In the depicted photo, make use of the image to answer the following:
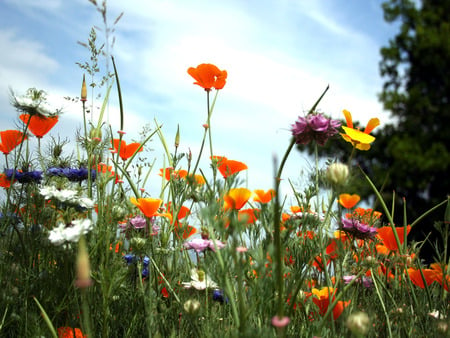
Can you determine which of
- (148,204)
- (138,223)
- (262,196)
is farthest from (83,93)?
(262,196)

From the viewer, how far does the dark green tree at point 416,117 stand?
13.5 meters

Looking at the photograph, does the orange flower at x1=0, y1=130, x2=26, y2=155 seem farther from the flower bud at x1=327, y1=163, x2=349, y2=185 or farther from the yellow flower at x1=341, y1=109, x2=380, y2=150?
the flower bud at x1=327, y1=163, x2=349, y2=185

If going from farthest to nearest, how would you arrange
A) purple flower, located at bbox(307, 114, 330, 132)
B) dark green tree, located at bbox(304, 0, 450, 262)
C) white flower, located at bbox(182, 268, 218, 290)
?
dark green tree, located at bbox(304, 0, 450, 262) < white flower, located at bbox(182, 268, 218, 290) < purple flower, located at bbox(307, 114, 330, 132)

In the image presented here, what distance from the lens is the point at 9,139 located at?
8.27 feet

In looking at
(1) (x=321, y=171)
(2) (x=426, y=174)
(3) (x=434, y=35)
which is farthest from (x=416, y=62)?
(1) (x=321, y=171)

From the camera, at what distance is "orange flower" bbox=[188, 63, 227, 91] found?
246 cm

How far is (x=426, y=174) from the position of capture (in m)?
Result: 13.6

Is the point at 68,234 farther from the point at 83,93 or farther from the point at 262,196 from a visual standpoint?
the point at 83,93

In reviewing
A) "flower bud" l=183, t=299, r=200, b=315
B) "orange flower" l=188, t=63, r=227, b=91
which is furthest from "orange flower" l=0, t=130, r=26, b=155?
"flower bud" l=183, t=299, r=200, b=315

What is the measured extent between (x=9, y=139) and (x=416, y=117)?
14201 millimetres

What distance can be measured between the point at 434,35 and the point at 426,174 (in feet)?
15.2

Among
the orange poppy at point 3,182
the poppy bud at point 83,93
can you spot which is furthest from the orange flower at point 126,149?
the orange poppy at point 3,182

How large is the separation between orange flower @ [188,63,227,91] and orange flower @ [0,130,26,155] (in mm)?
977

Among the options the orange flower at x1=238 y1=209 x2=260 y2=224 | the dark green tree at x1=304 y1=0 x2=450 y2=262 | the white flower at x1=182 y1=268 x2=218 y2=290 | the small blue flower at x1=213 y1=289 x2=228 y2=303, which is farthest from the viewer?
the dark green tree at x1=304 y1=0 x2=450 y2=262
